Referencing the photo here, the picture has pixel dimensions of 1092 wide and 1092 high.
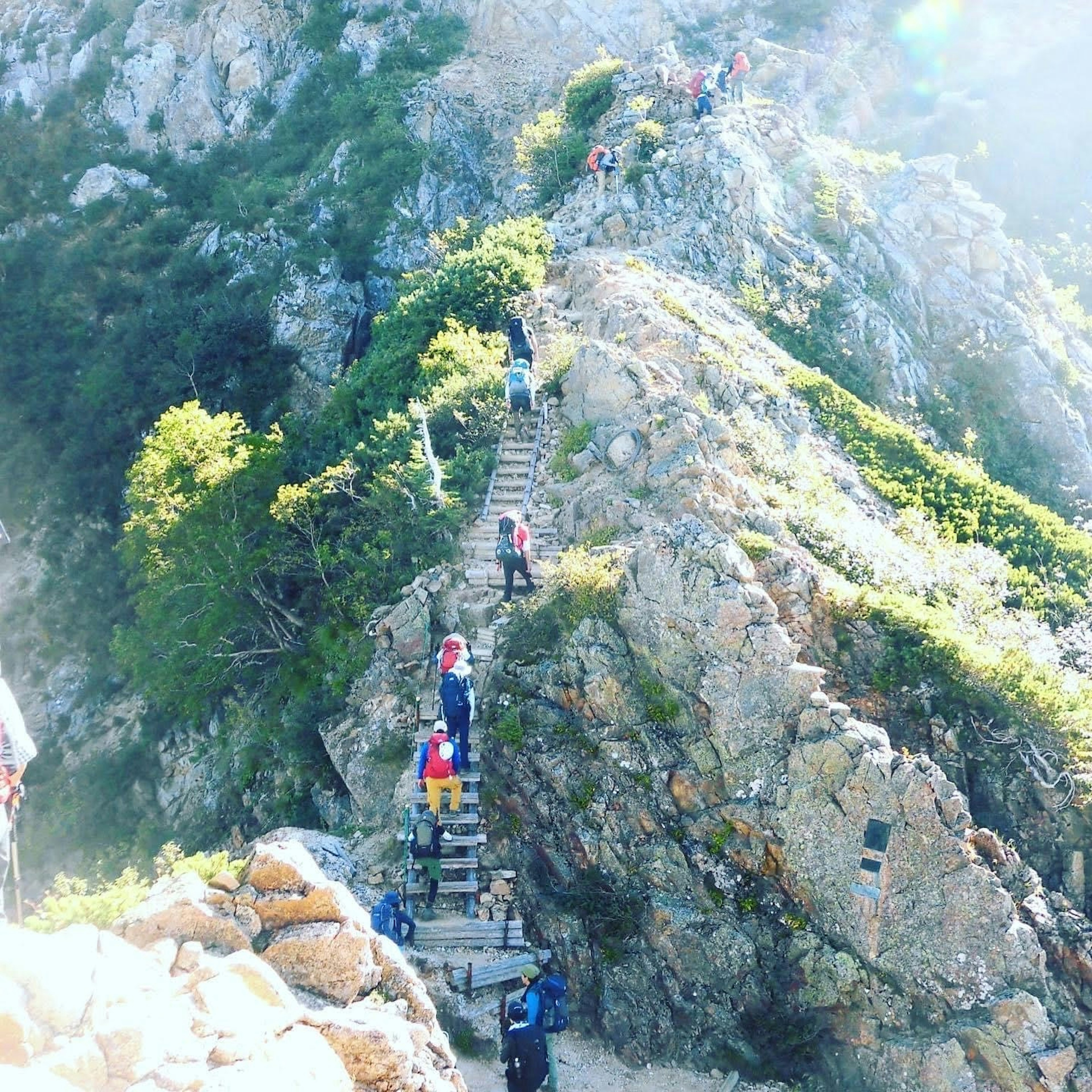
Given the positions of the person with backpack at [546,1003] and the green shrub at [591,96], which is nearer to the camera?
the person with backpack at [546,1003]

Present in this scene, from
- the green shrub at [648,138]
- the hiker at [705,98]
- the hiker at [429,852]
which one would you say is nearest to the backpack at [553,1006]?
the hiker at [429,852]

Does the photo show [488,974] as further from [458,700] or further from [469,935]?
[458,700]

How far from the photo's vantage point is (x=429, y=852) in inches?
462

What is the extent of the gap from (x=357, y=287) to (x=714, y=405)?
1653 cm

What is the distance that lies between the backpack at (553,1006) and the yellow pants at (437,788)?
104 inches

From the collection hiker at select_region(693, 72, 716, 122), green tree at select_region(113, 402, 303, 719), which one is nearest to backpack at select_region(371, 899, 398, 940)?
green tree at select_region(113, 402, 303, 719)

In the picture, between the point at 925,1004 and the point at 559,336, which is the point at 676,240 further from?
the point at 925,1004

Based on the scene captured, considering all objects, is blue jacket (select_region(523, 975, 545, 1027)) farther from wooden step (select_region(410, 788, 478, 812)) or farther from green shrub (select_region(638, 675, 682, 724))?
green shrub (select_region(638, 675, 682, 724))

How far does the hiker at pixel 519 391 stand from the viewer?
1769cm

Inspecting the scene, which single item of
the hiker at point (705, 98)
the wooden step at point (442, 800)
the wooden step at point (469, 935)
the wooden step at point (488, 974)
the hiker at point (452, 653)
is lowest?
the wooden step at point (488, 974)

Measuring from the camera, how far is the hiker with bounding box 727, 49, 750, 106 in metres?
30.5

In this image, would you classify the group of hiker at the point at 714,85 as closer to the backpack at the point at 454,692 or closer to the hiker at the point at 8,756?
the backpack at the point at 454,692

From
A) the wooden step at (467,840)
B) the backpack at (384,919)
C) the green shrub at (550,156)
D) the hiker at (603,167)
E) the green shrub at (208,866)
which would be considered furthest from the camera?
the green shrub at (550,156)

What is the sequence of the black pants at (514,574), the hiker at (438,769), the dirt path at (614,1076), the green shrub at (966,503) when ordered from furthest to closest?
the green shrub at (966,503) → the black pants at (514,574) → the hiker at (438,769) → the dirt path at (614,1076)
